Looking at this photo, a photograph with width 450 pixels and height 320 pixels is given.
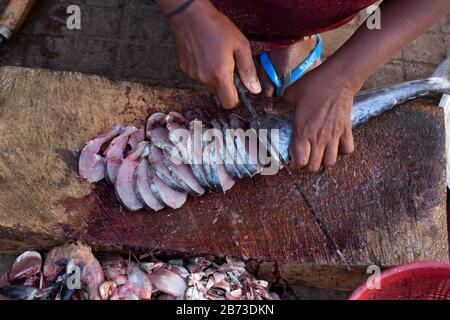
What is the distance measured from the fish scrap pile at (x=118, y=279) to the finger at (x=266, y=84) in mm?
1099

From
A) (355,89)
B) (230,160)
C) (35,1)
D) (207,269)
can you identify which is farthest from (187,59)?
(35,1)

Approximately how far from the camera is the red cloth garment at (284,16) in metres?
2.58

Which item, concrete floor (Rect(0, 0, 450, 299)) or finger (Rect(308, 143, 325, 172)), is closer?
finger (Rect(308, 143, 325, 172))

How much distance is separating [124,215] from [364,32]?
1.63m

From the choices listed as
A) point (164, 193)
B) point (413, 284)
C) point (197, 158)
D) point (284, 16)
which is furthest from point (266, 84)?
point (413, 284)

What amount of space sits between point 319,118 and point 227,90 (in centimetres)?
55

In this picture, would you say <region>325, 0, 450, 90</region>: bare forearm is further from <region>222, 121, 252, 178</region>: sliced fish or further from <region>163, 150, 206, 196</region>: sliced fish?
<region>163, 150, 206, 196</region>: sliced fish

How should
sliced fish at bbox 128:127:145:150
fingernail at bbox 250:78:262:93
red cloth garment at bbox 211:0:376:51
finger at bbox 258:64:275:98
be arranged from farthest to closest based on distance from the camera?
finger at bbox 258:64:275:98, sliced fish at bbox 128:127:145:150, red cloth garment at bbox 211:0:376:51, fingernail at bbox 250:78:262:93

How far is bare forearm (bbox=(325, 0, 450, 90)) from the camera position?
2.44 m

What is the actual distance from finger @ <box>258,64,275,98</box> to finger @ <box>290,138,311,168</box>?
55 cm

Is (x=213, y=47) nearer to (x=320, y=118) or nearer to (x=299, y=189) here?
(x=320, y=118)

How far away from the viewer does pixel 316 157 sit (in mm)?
Result: 2754

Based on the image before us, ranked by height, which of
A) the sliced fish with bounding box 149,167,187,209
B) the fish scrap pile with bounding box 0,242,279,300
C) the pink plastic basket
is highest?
the sliced fish with bounding box 149,167,187,209

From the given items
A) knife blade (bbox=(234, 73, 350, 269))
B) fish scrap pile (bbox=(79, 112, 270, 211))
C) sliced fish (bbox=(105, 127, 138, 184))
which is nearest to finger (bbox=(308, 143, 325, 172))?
knife blade (bbox=(234, 73, 350, 269))
